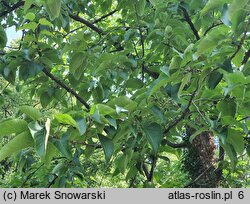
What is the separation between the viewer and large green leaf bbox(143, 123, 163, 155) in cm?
134

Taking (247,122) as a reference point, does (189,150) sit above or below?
above

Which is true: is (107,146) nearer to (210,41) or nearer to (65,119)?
(65,119)

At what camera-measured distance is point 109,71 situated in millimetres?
2199

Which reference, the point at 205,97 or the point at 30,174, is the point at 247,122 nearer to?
the point at 205,97

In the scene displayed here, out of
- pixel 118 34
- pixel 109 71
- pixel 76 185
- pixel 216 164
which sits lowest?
pixel 76 185

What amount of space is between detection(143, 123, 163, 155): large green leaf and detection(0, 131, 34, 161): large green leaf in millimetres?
417

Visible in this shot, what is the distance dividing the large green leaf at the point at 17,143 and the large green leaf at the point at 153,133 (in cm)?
42

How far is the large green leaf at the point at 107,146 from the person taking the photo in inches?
49.5

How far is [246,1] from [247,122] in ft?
1.79

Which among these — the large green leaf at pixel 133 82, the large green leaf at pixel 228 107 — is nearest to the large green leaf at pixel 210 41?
the large green leaf at pixel 228 107

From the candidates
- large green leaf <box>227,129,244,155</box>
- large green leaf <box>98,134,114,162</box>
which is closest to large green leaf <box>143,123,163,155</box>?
large green leaf <box>98,134,114,162</box>

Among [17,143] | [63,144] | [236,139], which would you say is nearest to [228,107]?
[236,139]

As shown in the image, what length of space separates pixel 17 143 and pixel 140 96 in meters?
0.55

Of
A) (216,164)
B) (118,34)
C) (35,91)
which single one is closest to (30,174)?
(35,91)
